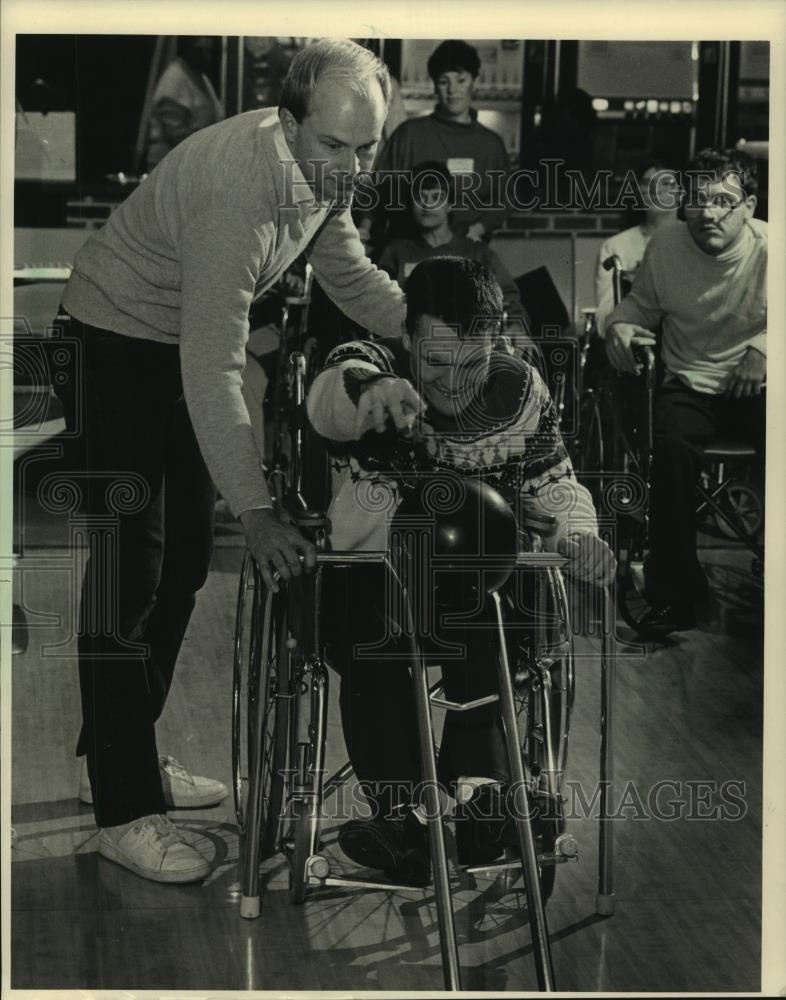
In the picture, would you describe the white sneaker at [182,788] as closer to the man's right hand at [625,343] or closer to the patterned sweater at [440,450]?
the patterned sweater at [440,450]

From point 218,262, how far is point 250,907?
0.94 m

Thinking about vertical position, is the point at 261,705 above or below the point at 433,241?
below

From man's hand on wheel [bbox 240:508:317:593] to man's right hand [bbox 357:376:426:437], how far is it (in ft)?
0.76

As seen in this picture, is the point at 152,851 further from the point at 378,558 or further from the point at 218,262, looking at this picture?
the point at 218,262

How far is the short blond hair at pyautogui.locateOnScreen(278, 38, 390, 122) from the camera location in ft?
9.14

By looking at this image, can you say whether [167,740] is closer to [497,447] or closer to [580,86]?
[497,447]

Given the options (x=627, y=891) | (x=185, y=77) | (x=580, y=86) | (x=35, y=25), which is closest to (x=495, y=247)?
(x=580, y=86)

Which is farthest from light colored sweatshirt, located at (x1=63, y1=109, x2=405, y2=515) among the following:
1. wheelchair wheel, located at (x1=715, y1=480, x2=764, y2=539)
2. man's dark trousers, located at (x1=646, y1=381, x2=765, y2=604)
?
wheelchair wheel, located at (x1=715, y1=480, x2=764, y2=539)

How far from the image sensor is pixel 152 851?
2.96 meters

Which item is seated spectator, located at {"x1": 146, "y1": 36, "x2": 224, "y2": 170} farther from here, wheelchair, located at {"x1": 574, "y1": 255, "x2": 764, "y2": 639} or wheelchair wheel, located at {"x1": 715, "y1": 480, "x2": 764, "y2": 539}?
wheelchair wheel, located at {"x1": 715, "y1": 480, "x2": 764, "y2": 539}

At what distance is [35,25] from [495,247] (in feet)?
2.47

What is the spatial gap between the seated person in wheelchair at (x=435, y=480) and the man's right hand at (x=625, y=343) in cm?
17

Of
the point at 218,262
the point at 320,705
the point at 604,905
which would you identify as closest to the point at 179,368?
the point at 218,262

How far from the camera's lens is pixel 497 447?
288 cm
